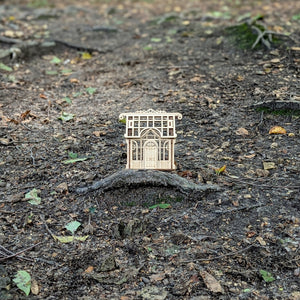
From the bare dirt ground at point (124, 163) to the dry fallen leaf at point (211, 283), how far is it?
0.04ft

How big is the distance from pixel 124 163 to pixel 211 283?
1.59 meters

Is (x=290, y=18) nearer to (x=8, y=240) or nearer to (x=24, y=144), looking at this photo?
(x=24, y=144)

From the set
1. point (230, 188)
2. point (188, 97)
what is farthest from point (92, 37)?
point (230, 188)

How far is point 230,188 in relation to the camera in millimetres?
4191

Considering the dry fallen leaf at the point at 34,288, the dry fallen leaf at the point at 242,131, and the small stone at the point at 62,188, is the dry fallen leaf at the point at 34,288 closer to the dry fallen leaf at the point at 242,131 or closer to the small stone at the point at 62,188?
the small stone at the point at 62,188

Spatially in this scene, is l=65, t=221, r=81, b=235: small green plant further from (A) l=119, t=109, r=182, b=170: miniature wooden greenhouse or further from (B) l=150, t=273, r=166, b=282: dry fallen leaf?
(B) l=150, t=273, r=166, b=282: dry fallen leaf

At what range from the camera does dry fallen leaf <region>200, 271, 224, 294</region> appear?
331 centimetres

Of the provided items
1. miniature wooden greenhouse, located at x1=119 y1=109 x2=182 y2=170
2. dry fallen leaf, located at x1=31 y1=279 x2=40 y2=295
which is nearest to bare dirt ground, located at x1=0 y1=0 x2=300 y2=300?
dry fallen leaf, located at x1=31 y1=279 x2=40 y2=295

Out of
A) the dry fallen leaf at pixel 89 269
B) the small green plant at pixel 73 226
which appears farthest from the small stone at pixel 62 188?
the dry fallen leaf at pixel 89 269

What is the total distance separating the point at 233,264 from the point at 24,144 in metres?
2.59

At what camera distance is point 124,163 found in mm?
4586

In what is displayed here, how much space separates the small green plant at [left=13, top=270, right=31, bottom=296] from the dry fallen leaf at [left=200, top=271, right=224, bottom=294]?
1.18 m

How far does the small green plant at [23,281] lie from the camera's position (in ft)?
10.9

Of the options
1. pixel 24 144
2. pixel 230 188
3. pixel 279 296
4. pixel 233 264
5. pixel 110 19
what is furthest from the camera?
pixel 110 19
